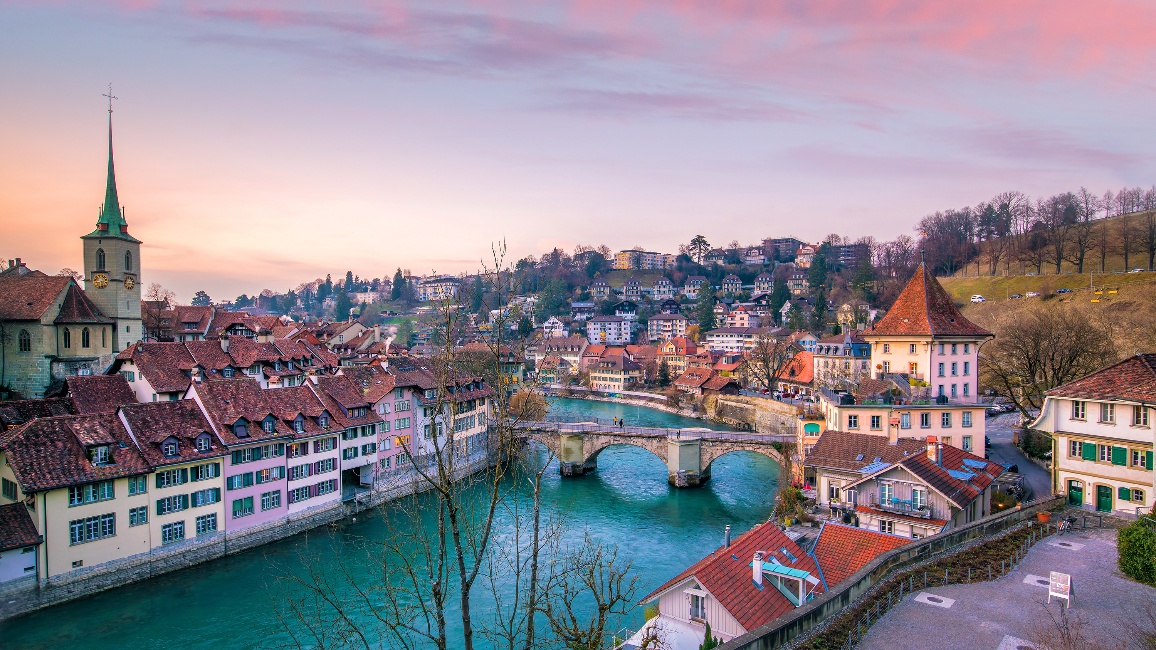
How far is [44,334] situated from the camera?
34.7m

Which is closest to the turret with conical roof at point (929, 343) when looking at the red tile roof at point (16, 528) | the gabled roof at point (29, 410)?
the red tile roof at point (16, 528)

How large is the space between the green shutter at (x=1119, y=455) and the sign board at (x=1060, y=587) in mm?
10644

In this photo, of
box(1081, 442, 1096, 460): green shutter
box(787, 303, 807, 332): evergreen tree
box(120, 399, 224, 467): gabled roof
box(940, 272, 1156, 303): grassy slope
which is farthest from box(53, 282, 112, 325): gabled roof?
box(940, 272, 1156, 303): grassy slope

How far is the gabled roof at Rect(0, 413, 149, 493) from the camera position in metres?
21.9

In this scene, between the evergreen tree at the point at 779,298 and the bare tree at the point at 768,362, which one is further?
the evergreen tree at the point at 779,298

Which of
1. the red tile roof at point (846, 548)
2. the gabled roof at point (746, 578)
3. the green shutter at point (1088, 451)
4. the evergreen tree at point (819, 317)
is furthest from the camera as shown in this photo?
the evergreen tree at point (819, 317)

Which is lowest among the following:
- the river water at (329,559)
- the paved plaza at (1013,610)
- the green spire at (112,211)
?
the river water at (329,559)

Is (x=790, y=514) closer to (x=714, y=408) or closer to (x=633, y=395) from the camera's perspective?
(x=714, y=408)

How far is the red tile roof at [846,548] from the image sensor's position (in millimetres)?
17406

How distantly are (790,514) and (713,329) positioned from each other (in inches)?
2975

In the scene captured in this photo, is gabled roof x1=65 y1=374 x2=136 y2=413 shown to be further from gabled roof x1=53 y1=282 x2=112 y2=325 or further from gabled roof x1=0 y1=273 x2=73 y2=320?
gabled roof x1=0 y1=273 x2=73 y2=320

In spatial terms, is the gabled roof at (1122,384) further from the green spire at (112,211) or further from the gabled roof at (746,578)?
the green spire at (112,211)

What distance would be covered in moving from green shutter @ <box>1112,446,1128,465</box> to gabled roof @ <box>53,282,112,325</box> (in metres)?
43.5

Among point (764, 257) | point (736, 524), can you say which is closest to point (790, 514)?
point (736, 524)
